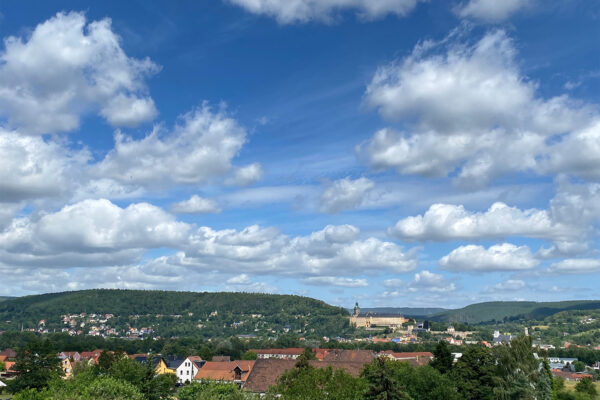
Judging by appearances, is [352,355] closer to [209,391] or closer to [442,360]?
[442,360]

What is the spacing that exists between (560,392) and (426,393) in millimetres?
48560

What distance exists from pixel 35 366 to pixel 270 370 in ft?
132

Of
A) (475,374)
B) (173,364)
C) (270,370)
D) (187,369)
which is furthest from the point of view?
(173,364)

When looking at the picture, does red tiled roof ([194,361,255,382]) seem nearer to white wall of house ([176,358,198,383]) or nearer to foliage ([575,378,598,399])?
white wall of house ([176,358,198,383])

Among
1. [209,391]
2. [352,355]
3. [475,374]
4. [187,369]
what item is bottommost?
[187,369]

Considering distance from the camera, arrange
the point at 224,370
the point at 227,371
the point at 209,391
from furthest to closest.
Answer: the point at 224,370
the point at 227,371
the point at 209,391

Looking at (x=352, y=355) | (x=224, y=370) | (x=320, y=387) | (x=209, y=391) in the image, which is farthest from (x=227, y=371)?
(x=209, y=391)

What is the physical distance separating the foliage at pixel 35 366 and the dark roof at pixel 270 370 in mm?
32561

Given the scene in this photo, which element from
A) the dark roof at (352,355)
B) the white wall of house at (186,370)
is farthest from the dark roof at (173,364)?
the dark roof at (352,355)

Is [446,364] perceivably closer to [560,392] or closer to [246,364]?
[560,392]

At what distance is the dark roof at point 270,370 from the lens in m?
88.9

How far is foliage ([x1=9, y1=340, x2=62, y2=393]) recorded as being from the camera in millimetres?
94375

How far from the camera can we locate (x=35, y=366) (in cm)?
9562

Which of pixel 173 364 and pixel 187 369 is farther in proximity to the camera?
pixel 173 364
